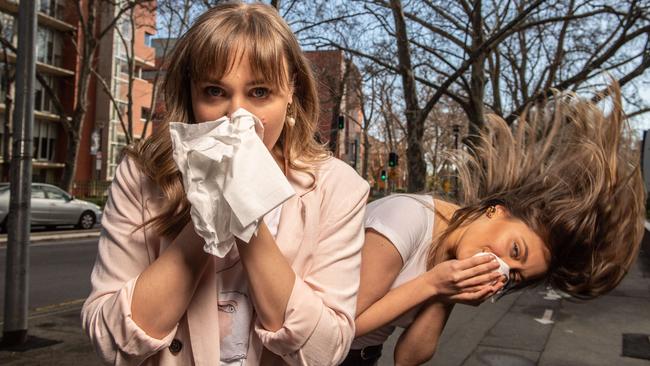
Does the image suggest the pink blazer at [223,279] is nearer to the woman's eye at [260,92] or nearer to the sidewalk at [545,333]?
the woman's eye at [260,92]

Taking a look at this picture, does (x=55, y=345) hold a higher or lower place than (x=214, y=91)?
lower

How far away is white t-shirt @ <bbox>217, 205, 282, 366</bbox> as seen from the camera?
4.67 feet

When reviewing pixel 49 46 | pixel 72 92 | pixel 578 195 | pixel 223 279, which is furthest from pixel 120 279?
pixel 72 92

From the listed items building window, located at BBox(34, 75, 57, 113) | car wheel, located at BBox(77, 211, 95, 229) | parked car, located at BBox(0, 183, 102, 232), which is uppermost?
building window, located at BBox(34, 75, 57, 113)

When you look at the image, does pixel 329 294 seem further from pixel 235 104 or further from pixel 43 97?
pixel 43 97

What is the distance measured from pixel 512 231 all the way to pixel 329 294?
3.09 ft

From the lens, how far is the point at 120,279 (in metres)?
1.37

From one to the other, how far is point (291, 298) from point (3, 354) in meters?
5.36

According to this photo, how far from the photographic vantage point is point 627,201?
227cm

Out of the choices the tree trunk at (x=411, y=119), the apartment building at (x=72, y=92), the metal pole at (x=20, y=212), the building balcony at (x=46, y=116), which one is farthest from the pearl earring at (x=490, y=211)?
the building balcony at (x=46, y=116)

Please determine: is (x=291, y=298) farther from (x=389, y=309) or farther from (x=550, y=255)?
(x=550, y=255)

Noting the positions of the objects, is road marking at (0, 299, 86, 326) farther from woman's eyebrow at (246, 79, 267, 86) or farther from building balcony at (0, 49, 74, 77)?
building balcony at (0, 49, 74, 77)

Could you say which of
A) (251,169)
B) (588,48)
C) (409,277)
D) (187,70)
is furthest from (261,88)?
(588,48)

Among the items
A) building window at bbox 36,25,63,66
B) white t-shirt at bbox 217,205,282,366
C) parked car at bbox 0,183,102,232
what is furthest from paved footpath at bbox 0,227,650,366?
building window at bbox 36,25,63,66
